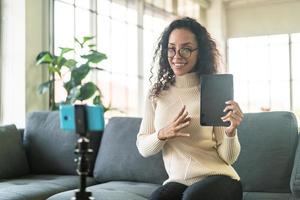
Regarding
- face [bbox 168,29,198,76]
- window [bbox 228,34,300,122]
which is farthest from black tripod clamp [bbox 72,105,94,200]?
window [bbox 228,34,300,122]

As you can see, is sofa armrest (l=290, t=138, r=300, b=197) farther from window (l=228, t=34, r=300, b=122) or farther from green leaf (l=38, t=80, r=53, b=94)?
window (l=228, t=34, r=300, b=122)

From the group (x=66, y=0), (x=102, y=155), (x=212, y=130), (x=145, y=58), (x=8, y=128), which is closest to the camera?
(x=212, y=130)

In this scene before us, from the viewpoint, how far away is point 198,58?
1766 millimetres

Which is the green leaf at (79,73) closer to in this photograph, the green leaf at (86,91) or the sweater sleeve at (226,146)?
the green leaf at (86,91)

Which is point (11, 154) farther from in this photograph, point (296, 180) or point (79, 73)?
point (296, 180)

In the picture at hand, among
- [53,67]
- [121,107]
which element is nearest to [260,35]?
[121,107]

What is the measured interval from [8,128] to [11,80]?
862 millimetres

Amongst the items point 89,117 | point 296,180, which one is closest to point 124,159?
point 296,180

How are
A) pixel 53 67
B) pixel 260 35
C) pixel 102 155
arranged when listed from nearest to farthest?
pixel 102 155, pixel 53 67, pixel 260 35

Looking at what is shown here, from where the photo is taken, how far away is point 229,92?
5.16 ft

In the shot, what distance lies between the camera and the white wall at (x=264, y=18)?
659 cm

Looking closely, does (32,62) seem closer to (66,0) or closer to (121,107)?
(66,0)

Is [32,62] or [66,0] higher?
[66,0]

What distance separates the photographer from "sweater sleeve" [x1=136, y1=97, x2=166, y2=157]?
1.67 m
